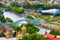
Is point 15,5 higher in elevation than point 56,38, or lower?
lower

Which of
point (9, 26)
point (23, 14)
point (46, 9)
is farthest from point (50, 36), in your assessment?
point (46, 9)

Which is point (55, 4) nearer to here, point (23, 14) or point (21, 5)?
point (21, 5)

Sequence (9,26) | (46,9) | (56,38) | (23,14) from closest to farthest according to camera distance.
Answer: (56,38) → (9,26) → (23,14) → (46,9)

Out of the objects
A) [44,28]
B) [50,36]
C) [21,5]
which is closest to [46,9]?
[21,5]

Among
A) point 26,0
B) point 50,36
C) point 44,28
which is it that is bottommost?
point 26,0

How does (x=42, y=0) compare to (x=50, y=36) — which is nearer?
(x=50, y=36)

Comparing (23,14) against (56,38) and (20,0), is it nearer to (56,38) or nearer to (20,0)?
(20,0)

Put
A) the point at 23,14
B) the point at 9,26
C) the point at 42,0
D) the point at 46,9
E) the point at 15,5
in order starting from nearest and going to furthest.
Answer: the point at 9,26
the point at 23,14
the point at 46,9
the point at 15,5
the point at 42,0

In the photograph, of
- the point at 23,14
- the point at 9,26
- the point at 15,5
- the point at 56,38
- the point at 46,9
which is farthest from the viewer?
the point at 15,5

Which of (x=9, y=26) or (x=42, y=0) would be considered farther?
(x=42, y=0)
